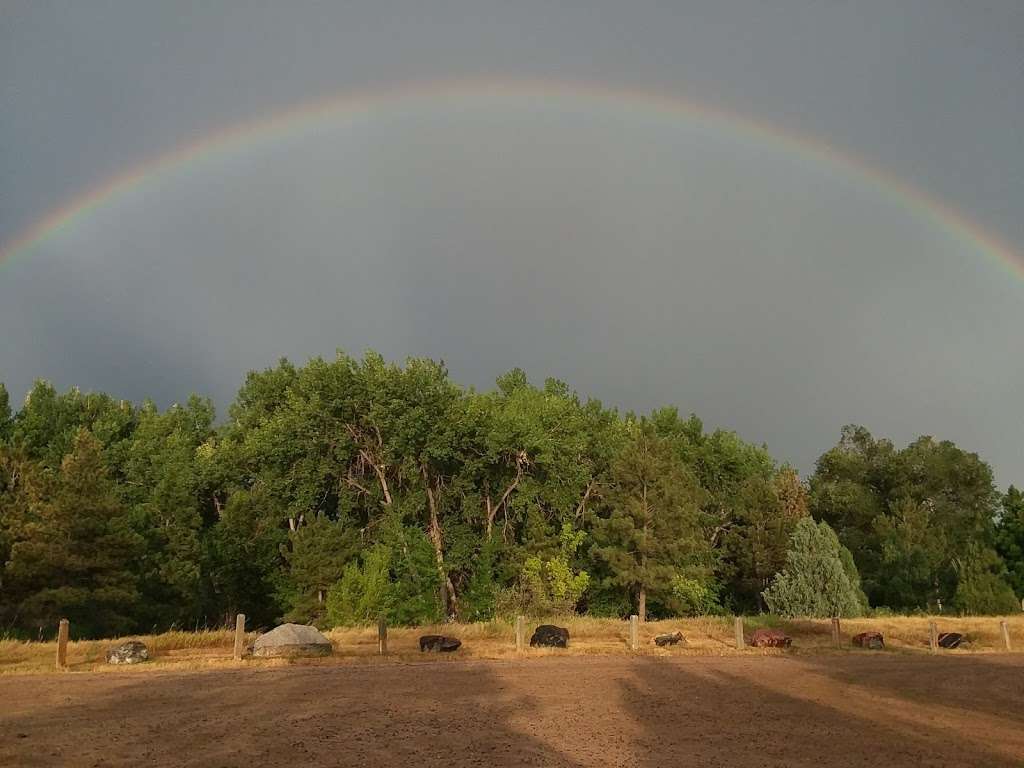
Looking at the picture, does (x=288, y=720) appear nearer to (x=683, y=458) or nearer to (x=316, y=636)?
(x=316, y=636)

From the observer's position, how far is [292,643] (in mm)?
25875

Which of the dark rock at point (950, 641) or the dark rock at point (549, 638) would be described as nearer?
the dark rock at point (549, 638)

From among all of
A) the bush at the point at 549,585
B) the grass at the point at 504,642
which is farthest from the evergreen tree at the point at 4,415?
the bush at the point at 549,585

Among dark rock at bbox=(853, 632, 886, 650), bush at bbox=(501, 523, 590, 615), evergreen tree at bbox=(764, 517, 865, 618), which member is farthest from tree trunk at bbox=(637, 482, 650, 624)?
dark rock at bbox=(853, 632, 886, 650)

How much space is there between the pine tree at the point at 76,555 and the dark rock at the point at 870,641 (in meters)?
31.3

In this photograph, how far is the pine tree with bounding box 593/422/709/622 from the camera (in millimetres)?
49219

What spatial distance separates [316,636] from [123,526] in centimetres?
1797

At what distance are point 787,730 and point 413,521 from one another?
43.2 meters

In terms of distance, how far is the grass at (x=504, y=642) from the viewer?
2333 cm

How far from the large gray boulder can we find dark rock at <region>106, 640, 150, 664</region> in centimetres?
338

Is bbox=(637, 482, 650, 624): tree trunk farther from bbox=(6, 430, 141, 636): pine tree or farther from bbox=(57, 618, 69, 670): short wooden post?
bbox=(57, 618, 69, 670): short wooden post

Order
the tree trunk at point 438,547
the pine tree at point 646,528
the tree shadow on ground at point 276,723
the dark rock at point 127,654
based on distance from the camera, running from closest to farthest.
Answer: the tree shadow on ground at point 276,723
the dark rock at point 127,654
the pine tree at point 646,528
the tree trunk at point 438,547

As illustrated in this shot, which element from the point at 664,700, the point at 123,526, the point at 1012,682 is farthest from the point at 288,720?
the point at 123,526

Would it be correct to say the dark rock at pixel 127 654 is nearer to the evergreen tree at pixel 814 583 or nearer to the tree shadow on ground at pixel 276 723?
the tree shadow on ground at pixel 276 723
